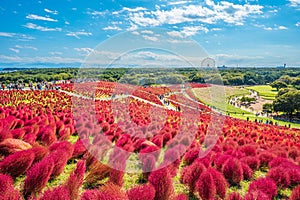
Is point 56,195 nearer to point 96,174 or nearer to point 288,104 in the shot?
point 96,174

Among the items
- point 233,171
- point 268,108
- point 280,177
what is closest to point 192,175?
point 233,171

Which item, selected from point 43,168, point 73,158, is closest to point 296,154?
point 73,158

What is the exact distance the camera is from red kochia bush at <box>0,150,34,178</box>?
390 cm

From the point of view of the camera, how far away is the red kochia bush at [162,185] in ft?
11.1

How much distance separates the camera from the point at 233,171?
16.0 feet

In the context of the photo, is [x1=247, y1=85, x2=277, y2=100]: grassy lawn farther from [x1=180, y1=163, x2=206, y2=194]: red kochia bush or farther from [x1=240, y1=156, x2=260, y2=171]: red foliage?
[x1=180, y1=163, x2=206, y2=194]: red kochia bush

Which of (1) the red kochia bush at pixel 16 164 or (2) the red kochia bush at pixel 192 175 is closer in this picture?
(1) the red kochia bush at pixel 16 164

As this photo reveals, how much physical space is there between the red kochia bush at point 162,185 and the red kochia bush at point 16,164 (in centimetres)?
215

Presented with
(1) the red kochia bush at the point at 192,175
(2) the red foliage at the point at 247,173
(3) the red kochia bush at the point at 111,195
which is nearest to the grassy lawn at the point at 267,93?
(2) the red foliage at the point at 247,173

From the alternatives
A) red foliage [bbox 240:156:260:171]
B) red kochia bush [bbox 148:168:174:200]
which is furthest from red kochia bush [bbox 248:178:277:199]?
red foliage [bbox 240:156:260:171]

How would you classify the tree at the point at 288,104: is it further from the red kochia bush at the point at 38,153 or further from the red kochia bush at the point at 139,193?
the red kochia bush at the point at 139,193

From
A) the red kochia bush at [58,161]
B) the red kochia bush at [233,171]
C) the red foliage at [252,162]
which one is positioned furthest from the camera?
the red foliage at [252,162]

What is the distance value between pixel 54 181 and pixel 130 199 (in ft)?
6.95

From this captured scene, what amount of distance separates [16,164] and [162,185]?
8.00 feet
